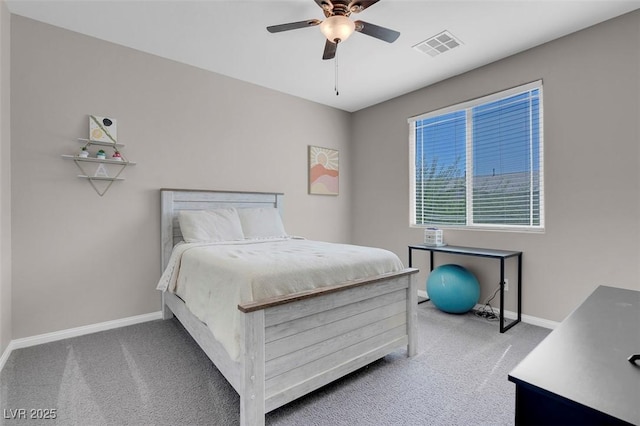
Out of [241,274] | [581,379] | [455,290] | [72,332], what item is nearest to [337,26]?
[241,274]

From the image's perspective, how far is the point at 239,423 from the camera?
1.58 metres

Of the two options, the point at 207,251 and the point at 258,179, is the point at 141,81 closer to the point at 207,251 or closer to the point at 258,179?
the point at 258,179

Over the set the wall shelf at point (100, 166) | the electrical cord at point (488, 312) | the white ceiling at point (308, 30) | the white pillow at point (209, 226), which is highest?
the white ceiling at point (308, 30)

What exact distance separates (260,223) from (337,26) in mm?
2039

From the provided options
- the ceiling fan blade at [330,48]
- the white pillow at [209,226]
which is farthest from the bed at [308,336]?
the ceiling fan blade at [330,48]

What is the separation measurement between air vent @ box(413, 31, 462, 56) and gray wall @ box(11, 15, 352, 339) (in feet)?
6.35

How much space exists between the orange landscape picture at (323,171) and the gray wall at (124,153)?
0.76 m

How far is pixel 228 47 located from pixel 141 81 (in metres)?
0.94

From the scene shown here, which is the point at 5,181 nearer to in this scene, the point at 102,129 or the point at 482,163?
the point at 102,129

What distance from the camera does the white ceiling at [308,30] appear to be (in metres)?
2.34

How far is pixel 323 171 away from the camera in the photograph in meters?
4.49

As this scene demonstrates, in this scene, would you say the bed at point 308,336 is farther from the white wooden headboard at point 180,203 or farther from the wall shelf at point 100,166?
the wall shelf at point 100,166

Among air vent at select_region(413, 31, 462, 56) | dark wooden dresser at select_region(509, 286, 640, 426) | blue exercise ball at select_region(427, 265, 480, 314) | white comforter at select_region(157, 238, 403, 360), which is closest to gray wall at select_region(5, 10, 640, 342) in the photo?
blue exercise ball at select_region(427, 265, 480, 314)

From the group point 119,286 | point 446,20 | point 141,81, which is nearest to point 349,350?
point 119,286
